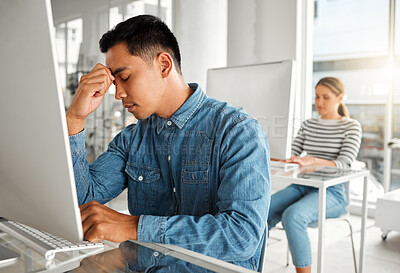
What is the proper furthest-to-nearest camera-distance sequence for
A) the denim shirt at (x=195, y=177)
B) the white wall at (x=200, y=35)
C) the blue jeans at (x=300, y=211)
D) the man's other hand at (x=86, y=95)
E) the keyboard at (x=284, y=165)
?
the white wall at (x=200, y=35), the keyboard at (x=284, y=165), the blue jeans at (x=300, y=211), the man's other hand at (x=86, y=95), the denim shirt at (x=195, y=177)

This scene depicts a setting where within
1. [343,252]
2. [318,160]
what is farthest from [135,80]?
[343,252]

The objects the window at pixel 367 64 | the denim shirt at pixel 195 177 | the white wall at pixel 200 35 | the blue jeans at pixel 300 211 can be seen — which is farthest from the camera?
the white wall at pixel 200 35

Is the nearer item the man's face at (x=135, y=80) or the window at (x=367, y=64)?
the man's face at (x=135, y=80)

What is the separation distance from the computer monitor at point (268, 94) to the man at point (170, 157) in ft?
1.97

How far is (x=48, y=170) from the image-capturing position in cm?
58

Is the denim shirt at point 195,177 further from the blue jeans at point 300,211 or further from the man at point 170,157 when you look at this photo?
the blue jeans at point 300,211

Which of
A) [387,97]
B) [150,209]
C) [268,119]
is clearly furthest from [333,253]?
[150,209]

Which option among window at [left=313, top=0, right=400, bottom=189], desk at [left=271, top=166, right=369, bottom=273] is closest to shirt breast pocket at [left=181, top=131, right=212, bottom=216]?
desk at [left=271, top=166, right=369, bottom=273]

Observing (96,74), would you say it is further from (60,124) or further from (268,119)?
(268,119)

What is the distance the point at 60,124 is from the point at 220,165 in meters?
0.54

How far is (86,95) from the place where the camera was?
100 cm

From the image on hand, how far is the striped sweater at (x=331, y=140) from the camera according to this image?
2.31 m

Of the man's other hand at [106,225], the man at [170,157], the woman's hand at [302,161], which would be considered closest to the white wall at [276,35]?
the woman's hand at [302,161]

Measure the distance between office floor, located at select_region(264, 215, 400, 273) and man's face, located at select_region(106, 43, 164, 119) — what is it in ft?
5.07
